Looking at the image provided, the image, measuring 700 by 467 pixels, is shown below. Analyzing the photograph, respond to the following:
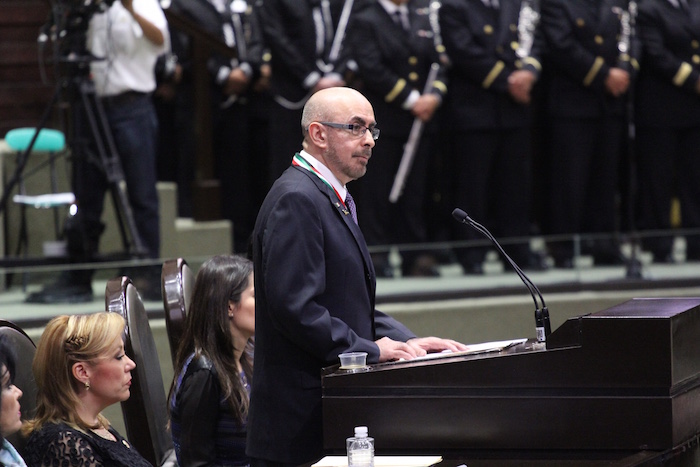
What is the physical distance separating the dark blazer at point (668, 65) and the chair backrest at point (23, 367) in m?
4.26

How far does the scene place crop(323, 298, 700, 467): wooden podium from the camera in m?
2.21

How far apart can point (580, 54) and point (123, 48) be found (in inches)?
89.9

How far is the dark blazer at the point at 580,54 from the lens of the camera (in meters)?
6.02

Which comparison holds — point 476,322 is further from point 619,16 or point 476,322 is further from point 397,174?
point 619,16

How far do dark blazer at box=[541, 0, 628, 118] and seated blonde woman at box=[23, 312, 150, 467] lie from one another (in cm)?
392

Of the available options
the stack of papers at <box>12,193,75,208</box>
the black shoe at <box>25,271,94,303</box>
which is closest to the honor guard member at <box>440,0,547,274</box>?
the stack of papers at <box>12,193,75,208</box>

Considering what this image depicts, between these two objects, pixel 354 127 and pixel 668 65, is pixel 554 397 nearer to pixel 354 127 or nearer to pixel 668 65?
pixel 354 127

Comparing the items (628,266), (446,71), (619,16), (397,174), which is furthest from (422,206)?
(619,16)

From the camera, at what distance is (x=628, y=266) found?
548 cm

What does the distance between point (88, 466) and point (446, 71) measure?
384 cm

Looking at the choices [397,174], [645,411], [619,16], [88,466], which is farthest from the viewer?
[619,16]

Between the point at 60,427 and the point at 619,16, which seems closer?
the point at 60,427

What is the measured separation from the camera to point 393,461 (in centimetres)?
224

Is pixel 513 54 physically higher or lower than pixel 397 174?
higher
